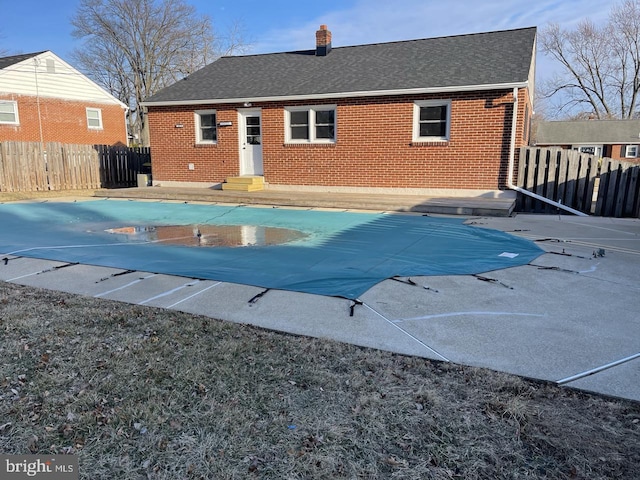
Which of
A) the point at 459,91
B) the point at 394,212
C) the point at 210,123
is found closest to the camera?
the point at 394,212

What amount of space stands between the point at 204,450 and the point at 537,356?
7.46ft

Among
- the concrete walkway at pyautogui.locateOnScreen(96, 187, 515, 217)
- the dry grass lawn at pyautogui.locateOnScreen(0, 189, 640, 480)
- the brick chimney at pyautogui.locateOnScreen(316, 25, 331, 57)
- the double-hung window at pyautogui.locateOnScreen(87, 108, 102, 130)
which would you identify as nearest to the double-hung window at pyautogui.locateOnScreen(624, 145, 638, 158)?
the brick chimney at pyautogui.locateOnScreen(316, 25, 331, 57)

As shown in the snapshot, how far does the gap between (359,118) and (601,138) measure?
2929 centimetres

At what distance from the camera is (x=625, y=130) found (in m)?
32.7

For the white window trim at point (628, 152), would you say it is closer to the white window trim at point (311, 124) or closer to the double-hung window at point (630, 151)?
the double-hung window at point (630, 151)

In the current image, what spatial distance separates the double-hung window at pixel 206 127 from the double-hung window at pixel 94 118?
12.8 m

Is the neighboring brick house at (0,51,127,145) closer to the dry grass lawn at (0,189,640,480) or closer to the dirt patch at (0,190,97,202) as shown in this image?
the dirt patch at (0,190,97,202)

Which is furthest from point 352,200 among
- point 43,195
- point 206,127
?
point 43,195

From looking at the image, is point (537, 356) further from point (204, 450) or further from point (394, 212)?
point (394, 212)

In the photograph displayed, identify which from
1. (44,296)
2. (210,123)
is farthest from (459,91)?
(44,296)

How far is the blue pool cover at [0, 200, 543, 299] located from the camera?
5.08m

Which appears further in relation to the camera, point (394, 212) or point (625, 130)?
point (625, 130)

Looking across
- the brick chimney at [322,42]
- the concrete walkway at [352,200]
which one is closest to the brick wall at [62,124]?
the concrete walkway at [352,200]

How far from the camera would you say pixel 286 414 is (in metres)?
2.51
